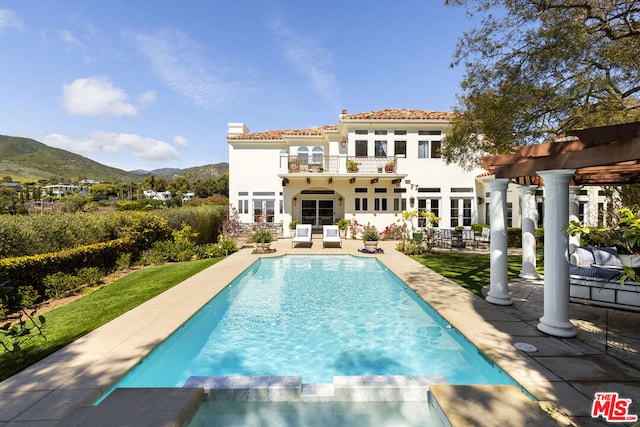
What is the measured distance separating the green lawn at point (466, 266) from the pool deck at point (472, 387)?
1.82 meters

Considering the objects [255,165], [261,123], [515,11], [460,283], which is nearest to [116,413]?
[460,283]

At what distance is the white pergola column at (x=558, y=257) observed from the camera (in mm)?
5074

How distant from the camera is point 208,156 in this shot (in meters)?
45.5

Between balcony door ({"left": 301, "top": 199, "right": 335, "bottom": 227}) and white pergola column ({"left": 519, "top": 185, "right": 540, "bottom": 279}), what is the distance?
14.9 m

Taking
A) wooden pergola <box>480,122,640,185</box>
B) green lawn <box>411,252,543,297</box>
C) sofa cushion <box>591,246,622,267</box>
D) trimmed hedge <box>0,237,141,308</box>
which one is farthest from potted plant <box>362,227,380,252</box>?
trimmed hedge <box>0,237,141,308</box>

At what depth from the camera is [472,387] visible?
3.73 metres

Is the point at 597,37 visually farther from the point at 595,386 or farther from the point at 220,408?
the point at 220,408

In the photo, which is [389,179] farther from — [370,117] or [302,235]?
[302,235]

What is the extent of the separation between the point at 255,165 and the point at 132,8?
11.5m

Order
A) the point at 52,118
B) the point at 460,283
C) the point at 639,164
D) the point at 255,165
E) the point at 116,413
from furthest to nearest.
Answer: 1. the point at 255,165
2. the point at 52,118
3. the point at 460,283
4. the point at 639,164
5. the point at 116,413

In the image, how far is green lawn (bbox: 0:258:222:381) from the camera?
15.4ft

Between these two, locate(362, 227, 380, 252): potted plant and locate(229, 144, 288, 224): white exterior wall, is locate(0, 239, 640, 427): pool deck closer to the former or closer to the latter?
locate(362, 227, 380, 252): potted plant

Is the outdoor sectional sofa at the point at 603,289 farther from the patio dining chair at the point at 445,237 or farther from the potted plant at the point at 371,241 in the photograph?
the patio dining chair at the point at 445,237

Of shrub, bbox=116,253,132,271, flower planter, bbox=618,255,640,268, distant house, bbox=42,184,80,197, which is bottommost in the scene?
shrub, bbox=116,253,132,271
